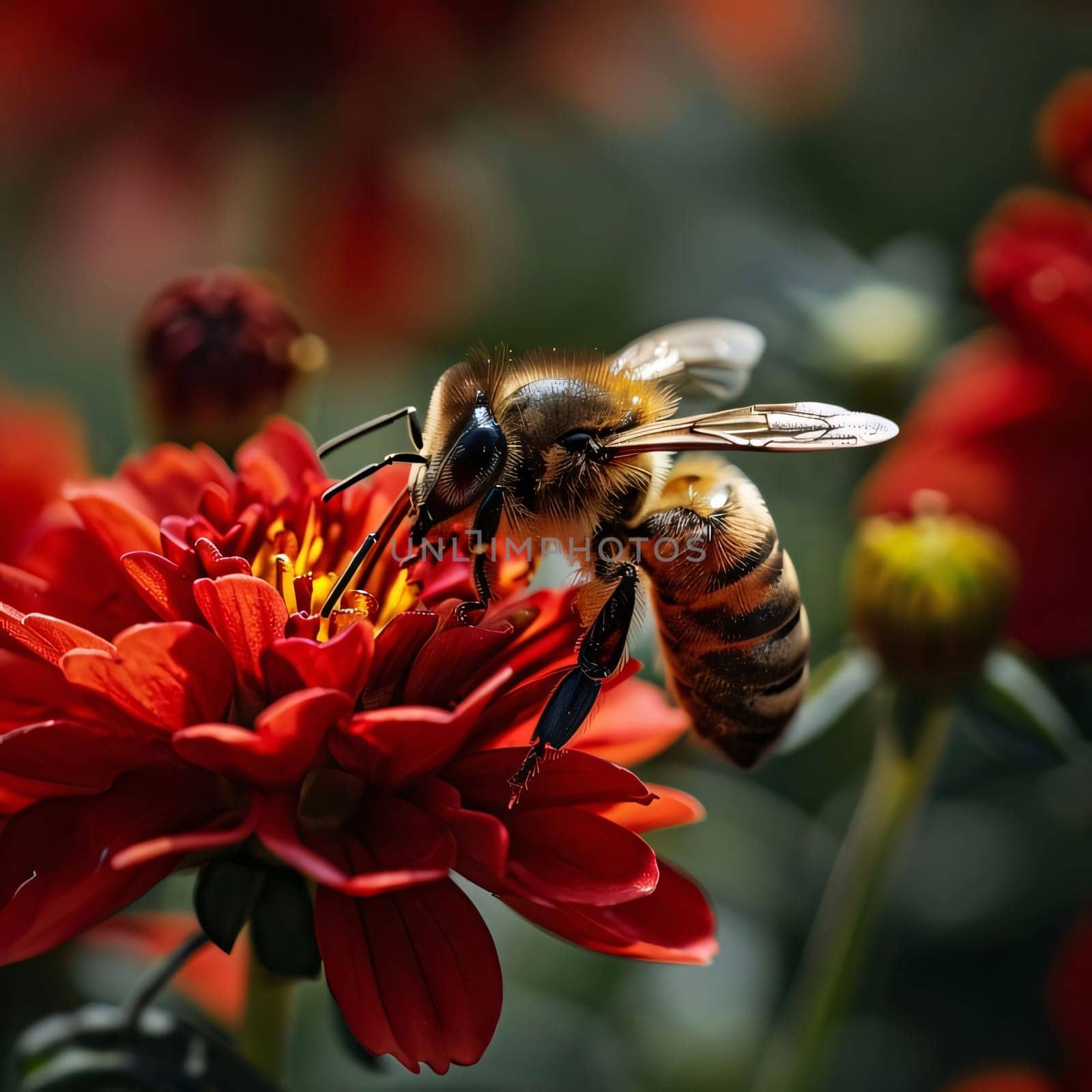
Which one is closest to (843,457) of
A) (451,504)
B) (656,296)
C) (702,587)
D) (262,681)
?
(656,296)

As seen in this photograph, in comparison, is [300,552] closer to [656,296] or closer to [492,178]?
[656,296]

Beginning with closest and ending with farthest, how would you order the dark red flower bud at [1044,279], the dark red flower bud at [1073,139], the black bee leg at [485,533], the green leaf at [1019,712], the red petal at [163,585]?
the red petal at [163,585]
the black bee leg at [485,533]
the green leaf at [1019,712]
the dark red flower bud at [1044,279]
the dark red flower bud at [1073,139]

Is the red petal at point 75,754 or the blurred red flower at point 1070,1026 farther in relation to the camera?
the blurred red flower at point 1070,1026

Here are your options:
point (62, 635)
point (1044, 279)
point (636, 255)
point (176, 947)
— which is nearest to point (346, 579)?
point (62, 635)

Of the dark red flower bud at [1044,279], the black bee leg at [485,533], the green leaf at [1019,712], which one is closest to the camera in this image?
the black bee leg at [485,533]

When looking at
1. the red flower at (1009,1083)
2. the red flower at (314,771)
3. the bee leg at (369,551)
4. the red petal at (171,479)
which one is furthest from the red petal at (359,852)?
the red flower at (1009,1083)

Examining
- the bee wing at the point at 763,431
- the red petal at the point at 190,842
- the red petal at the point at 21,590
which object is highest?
the bee wing at the point at 763,431

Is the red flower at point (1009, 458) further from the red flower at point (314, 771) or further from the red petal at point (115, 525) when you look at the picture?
the red petal at point (115, 525)
